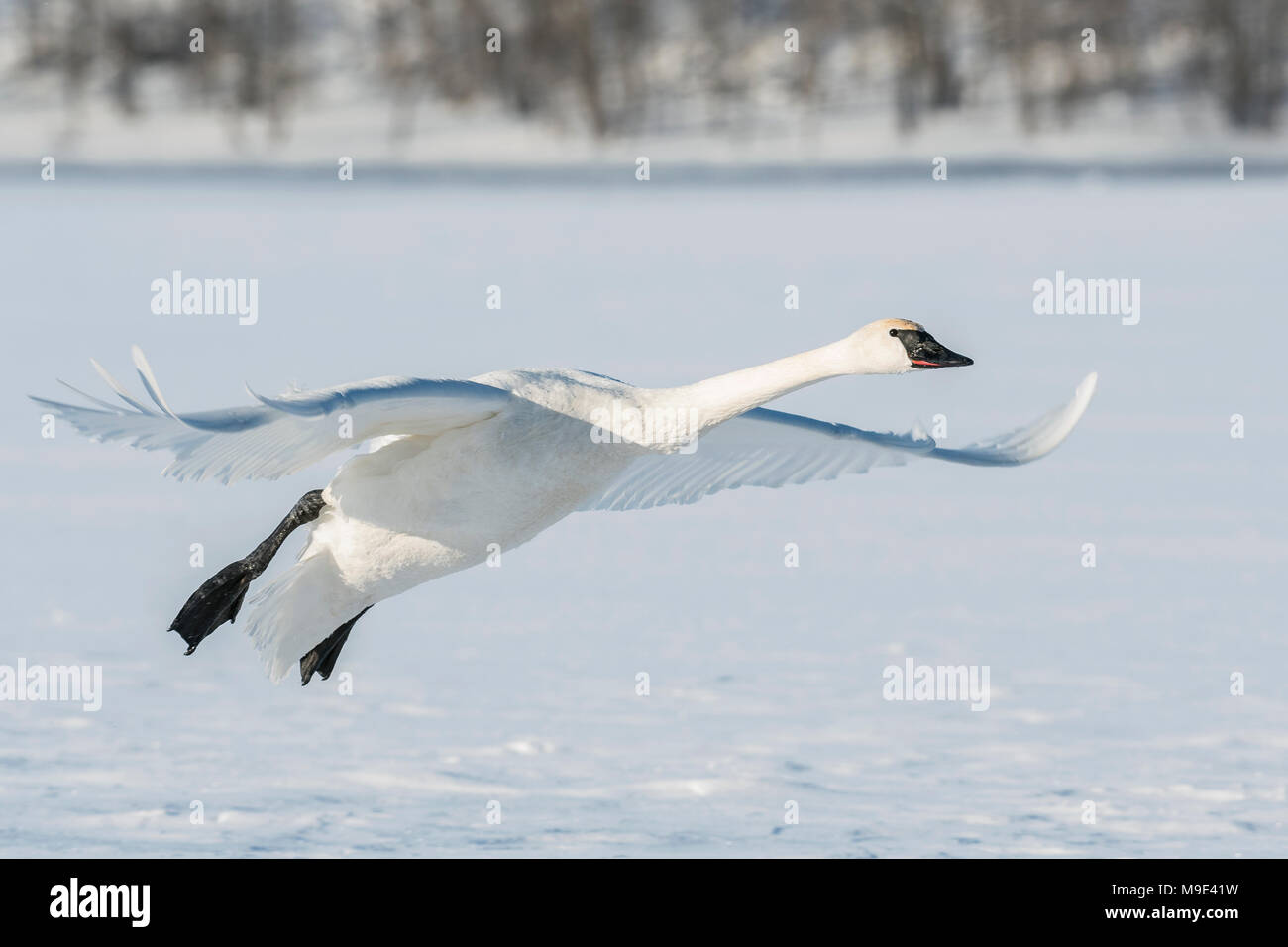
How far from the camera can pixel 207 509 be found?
10.4 m

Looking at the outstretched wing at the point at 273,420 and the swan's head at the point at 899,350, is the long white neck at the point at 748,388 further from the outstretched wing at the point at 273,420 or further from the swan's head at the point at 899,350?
the outstretched wing at the point at 273,420

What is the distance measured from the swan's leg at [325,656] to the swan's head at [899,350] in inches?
92.4

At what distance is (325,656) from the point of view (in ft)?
24.0

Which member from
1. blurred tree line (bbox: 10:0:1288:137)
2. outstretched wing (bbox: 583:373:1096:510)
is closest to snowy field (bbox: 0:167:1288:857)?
outstretched wing (bbox: 583:373:1096:510)

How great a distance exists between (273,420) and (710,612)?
3.78m

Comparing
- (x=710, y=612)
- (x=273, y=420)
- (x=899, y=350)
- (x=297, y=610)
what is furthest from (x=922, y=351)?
(x=710, y=612)

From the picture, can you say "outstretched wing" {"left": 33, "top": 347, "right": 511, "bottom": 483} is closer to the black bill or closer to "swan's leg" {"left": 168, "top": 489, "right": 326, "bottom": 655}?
"swan's leg" {"left": 168, "top": 489, "right": 326, "bottom": 655}

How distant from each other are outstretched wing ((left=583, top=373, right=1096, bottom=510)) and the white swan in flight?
0.04 ft

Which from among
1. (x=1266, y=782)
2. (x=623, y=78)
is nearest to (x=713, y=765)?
(x=1266, y=782)

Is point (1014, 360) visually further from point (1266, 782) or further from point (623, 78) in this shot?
point (623, 78)

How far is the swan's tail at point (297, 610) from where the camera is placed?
639 cm

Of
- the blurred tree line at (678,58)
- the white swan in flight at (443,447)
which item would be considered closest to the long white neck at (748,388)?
the white swan in flight at (443,447)

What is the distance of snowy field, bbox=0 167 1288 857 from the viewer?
21.6ft

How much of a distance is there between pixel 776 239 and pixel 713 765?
1311cm
